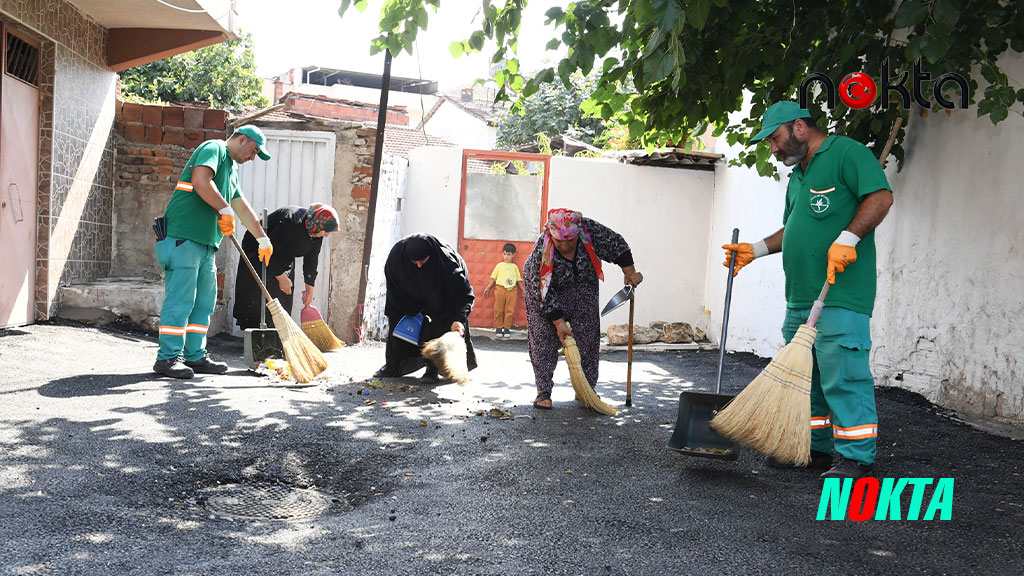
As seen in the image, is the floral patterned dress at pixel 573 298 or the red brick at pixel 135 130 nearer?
the floral patterned dress at pixel 573 298

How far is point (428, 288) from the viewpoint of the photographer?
21.5 ft

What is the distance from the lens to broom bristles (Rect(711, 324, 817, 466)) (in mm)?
3590

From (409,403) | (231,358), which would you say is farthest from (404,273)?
(231,358)

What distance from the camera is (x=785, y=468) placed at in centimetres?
412

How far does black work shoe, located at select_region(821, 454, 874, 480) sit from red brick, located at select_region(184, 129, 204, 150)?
7.68 meters

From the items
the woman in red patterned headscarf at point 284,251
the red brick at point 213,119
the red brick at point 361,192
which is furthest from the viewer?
the red brick at point 361,192

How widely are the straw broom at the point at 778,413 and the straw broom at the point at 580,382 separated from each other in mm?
1916

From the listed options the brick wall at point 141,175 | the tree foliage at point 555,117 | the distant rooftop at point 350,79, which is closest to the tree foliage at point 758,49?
the brick wall at point 141,175

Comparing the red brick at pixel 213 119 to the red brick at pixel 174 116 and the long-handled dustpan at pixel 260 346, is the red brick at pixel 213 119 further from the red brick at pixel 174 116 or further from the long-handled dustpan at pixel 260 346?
the long-handled dustpan at pixel 260 346

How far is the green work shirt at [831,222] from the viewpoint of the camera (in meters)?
3.82

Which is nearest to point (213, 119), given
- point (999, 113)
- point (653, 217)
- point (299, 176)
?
point (299, 176)

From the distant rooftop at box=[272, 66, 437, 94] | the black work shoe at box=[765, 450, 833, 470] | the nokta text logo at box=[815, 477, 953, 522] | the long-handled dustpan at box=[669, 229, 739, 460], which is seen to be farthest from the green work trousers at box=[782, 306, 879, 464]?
the distant rooftop at box=[272, 66, 437, 94]

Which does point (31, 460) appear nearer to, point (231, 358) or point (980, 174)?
point (231, 358)

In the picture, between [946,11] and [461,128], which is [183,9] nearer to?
[946,11]
